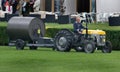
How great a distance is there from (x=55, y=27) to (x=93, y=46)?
599 centimetres

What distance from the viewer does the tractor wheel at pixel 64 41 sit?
66.7 feet

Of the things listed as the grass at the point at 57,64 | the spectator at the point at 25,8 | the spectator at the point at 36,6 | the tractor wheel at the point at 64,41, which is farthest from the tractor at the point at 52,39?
the spectator at the point at 36,6

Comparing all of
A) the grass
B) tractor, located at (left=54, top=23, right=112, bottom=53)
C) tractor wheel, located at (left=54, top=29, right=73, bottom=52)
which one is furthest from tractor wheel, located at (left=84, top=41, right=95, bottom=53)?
the grass

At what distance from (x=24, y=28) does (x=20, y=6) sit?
46.3ft

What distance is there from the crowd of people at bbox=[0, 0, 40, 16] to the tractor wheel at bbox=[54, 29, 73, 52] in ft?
47.8

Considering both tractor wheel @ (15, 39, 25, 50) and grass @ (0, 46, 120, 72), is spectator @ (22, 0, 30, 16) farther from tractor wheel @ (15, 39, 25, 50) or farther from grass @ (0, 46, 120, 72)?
grass @ (0, 46, 120, 72)

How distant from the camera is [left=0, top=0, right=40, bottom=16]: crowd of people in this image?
36.2 meters

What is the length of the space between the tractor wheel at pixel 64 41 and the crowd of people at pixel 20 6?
14.6m

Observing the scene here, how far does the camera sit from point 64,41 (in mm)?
20484

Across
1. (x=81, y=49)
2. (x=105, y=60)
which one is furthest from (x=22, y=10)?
(x=105, y=60)

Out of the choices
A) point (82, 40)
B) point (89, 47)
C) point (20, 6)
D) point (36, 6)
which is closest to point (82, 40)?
point (82, 40)

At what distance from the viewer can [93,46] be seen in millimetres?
19609

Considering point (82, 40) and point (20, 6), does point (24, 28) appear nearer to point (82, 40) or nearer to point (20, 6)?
point (82, 40)

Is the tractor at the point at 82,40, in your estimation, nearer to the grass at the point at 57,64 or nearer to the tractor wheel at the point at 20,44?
the tractor wheel at the point at 20,44
